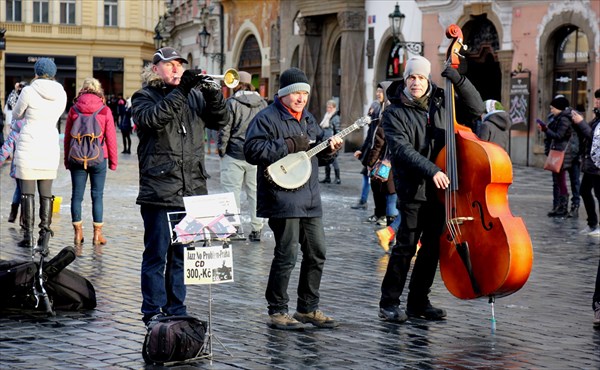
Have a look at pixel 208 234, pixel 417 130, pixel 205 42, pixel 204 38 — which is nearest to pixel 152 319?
pixel 208 234

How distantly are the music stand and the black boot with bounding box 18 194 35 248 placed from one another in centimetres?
553

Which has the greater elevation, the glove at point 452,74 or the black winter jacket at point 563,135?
the glove at point 452,74

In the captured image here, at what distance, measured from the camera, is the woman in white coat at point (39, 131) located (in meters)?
12.3

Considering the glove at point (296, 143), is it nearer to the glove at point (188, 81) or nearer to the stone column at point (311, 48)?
the glove at point (188, 81)

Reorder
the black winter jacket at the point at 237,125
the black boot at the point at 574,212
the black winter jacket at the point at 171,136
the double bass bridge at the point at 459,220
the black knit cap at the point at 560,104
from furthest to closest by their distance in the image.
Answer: the black boot at the point at 574,212 < the black knit cap at the point at 560,104 < the black winter jacket at the point at 237,125 < the double bass bridge at the point at 459,220 < the black winter jacket at the point at 171,136

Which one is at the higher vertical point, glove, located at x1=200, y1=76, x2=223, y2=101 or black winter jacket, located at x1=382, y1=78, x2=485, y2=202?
glove, located at x1=200, y1=76, x2=223, y2=101

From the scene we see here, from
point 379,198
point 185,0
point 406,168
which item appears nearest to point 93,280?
point 406,168

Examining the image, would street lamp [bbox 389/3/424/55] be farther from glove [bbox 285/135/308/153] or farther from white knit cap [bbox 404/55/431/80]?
glove [bbox 285/135/308/153]

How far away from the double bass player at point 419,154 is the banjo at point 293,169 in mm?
479

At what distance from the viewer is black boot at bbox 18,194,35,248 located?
42.3ft

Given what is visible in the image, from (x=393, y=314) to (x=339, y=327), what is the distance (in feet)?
1.48

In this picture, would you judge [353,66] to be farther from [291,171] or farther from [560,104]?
[291,171]

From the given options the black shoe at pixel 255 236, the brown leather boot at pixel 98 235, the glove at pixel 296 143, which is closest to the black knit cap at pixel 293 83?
the glove at pixel 296 143

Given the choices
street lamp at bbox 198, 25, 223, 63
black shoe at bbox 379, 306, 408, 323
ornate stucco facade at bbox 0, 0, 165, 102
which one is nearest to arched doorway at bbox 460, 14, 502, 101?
street lamp at bbox 198, 25, 223, 63
